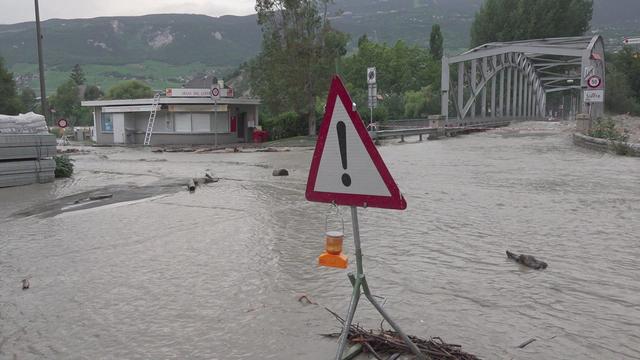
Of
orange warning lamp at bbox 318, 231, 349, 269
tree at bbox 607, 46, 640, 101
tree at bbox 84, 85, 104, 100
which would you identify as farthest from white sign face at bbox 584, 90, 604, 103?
tree at bbox 84, 85, 104, 100

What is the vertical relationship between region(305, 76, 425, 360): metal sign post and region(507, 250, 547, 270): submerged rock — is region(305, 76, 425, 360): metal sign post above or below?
above

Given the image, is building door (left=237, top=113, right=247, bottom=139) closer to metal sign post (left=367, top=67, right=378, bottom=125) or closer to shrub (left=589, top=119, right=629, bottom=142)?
metal sign post (left=367, top=67, right=378, bottom=125)

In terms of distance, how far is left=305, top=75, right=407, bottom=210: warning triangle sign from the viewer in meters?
3.35

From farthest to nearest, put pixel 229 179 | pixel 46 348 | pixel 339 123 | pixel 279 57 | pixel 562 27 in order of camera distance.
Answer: pixel 562 27
pixel 279 57
pixel 229 179
pixel 46 348
pixel 339 123

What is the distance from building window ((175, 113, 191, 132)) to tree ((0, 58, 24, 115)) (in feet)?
103

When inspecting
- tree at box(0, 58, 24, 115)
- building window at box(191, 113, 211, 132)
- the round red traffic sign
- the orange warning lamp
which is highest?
tree at box(0, 58, 24, 115)

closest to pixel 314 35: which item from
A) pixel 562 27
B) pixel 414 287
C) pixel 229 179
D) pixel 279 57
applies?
pixel 279 57

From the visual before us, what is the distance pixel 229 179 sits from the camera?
14.1 metres

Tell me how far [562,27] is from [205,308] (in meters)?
77.8

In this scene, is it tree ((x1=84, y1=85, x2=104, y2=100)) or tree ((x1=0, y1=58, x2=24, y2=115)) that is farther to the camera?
tree ((x1=84, y1=85, x2=104, y2=100))

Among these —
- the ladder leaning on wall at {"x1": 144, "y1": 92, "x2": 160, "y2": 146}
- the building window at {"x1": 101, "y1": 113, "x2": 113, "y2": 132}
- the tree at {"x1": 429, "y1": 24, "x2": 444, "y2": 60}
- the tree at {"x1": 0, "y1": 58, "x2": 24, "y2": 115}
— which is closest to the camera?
the ladder leaning on wall at {"x1": 144, "y1": 92, "x2": 160, "y2": 146}

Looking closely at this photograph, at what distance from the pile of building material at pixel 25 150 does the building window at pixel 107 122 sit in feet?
94.3

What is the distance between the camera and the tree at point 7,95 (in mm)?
59469

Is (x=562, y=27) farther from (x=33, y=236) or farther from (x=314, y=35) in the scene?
(x=33, y=236)
